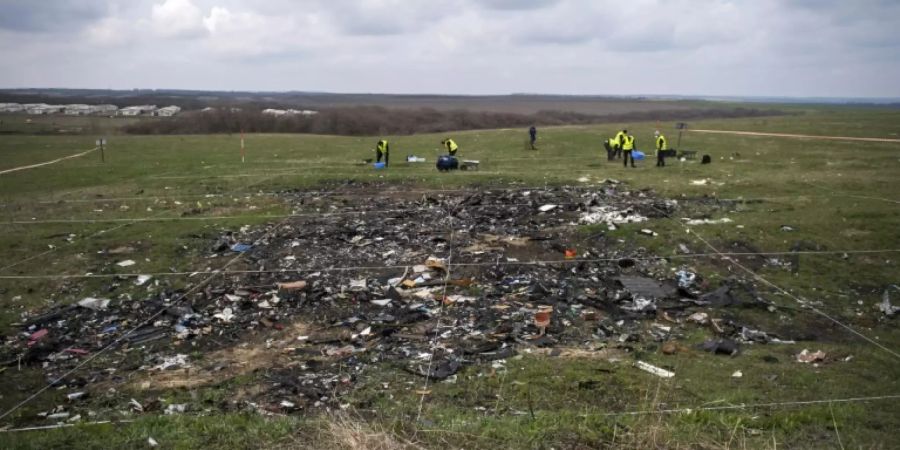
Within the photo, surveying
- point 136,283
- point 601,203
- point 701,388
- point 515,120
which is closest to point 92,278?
point 136,283

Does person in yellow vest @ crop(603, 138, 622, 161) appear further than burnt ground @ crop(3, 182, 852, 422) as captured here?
Yes

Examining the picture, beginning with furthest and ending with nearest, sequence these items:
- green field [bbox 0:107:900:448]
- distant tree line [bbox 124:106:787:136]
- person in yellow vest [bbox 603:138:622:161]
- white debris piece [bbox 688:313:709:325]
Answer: distant tree line [bbox 124:106:787:136]
person in yellow vest [bbox 603:138:622:161]
white debris piece [bbox 688:313:709:325]
green field [bbox 0:107:900:448]

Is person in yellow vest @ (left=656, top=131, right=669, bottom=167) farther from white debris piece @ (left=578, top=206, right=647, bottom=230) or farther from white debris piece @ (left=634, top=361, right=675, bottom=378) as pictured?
white debris piece @ (left=634, top=361, right=675, bottom=378)

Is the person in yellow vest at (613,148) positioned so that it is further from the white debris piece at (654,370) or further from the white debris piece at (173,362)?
the white debris piece at (173,362)

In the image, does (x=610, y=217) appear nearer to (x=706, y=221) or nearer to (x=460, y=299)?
(x=706, y=221)

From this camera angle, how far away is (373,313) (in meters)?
9.25

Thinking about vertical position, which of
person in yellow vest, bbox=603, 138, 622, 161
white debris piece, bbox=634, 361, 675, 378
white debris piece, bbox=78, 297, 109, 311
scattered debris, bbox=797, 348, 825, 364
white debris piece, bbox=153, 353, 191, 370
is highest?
person in yellow vest, bbox=603, 138, 622, 161

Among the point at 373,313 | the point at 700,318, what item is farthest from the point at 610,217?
the point at 373,313

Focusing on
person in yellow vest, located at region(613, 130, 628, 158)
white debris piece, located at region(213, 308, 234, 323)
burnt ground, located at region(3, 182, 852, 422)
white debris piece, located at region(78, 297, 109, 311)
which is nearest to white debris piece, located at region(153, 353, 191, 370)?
burnt ground, located at region(3, 182, 852, 422)

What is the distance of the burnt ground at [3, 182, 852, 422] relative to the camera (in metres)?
7.48

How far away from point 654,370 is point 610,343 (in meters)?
0.98

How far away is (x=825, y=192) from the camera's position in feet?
55.2

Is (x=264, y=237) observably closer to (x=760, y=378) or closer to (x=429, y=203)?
(x=429, y=203)

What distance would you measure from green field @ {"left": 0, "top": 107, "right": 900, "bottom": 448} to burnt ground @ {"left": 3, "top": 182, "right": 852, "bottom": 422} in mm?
315
